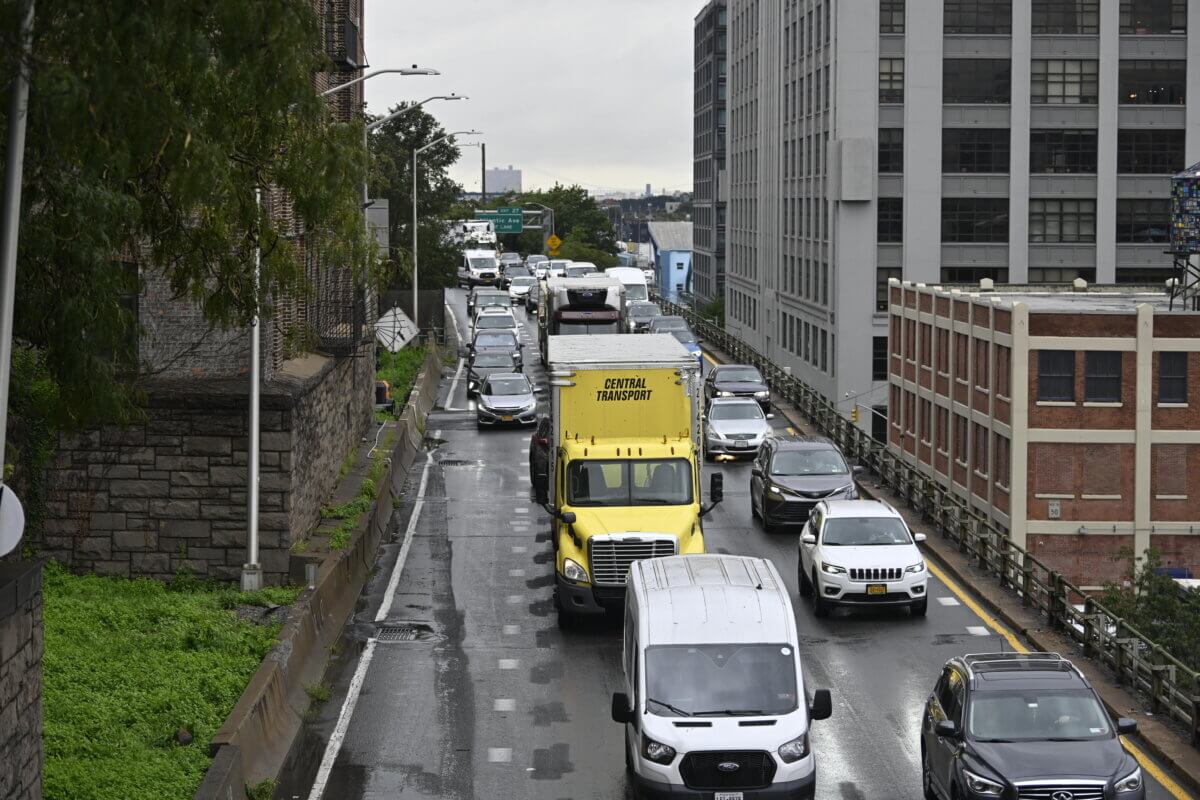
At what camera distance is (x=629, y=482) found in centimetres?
2528

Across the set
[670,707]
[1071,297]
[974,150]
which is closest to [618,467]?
[670,707]

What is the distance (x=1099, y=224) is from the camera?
3012 inches

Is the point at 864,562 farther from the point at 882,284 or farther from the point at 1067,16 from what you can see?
the point at 1067,16

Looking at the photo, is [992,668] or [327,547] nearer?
[992,668]

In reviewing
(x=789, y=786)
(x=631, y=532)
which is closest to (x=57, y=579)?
(x=631, y=532)

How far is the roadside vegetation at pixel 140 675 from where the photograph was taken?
15.3 m

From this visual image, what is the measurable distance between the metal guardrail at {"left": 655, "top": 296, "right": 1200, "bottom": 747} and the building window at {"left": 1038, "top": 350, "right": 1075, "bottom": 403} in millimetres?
5217

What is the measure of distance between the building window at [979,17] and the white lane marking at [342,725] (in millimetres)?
56940

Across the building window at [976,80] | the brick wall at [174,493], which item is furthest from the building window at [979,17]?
the brick wall at [174,493]

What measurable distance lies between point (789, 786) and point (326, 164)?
7223 mm

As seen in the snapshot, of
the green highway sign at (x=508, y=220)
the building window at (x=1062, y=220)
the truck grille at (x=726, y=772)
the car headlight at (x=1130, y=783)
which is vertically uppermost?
the green highway sign at (x=508, y=220)

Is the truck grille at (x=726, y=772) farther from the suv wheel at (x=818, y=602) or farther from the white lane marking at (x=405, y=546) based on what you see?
the white lane marking at (x=405, y=546)

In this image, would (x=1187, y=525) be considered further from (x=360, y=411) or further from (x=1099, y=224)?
(x=1099, y=224)

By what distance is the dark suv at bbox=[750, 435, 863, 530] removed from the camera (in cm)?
3362
